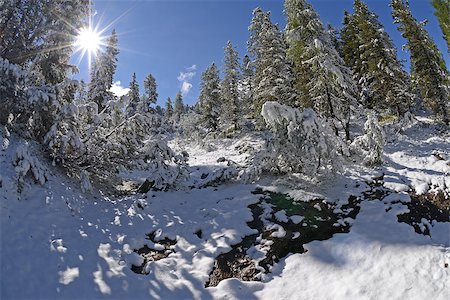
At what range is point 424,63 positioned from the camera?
83.5 ft

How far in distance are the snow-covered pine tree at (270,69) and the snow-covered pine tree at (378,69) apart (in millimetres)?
6695

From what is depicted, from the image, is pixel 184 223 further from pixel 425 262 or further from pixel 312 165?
pixel 425 262

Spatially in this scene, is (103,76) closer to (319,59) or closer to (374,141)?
(319,59)

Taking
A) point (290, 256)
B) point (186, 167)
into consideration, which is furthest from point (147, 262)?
point (186, 167)

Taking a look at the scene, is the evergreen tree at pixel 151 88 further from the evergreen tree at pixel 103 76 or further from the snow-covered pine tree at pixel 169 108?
the evergreen tree at pixel 103 76

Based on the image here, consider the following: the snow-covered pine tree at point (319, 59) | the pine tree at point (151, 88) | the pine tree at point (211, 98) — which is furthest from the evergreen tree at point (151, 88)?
the snow-covered pine tree at point (319, 59)

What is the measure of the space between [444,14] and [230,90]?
72.1ft

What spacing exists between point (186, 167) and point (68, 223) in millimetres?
5217

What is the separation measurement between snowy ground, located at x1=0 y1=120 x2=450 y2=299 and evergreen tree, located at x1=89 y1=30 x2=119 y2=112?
2124cm

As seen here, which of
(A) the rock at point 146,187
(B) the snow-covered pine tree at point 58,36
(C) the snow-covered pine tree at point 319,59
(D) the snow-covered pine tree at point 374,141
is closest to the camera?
(A) the rock at point 146,187

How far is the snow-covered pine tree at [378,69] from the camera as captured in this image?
26.1 m

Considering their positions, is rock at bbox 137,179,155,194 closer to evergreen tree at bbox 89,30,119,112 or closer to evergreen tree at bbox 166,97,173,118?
evergreen tree at bbox 89,30,119,112

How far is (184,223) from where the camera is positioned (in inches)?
412

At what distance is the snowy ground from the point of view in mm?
6977
